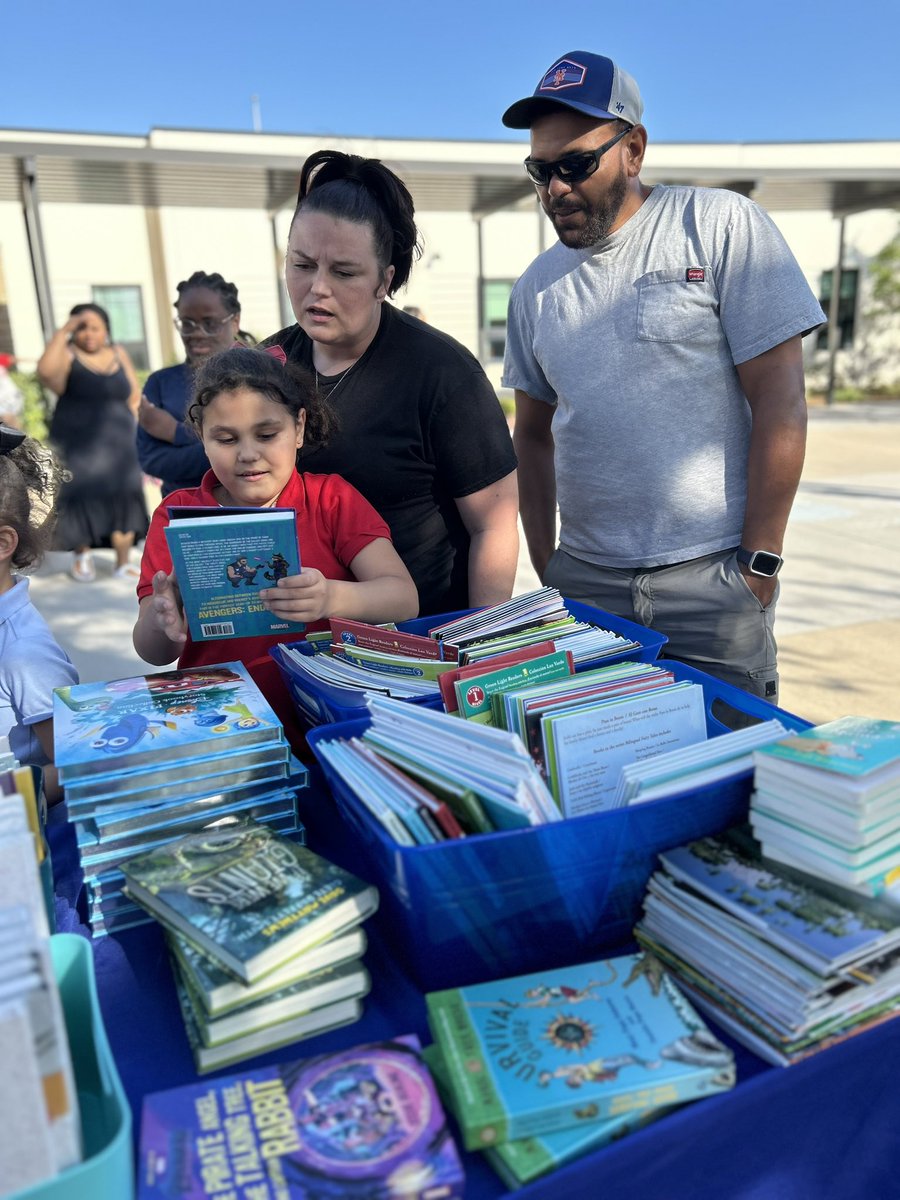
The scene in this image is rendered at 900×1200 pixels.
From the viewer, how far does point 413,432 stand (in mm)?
1855

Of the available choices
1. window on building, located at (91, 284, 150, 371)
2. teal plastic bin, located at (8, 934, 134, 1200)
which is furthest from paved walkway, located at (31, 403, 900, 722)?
window on building, located at (91, 284, 150, 371)

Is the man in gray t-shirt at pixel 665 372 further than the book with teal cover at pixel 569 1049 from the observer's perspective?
Yes

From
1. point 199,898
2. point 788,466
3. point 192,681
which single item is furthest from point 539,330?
point 199,898

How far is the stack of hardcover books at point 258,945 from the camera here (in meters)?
0.87

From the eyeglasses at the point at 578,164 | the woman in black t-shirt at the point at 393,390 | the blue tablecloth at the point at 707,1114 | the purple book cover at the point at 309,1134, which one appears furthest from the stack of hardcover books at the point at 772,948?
the eyeglasses at the point at 578,164

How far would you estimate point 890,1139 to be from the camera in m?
1.00

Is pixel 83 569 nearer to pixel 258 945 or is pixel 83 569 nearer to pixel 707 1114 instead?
pixel 258 945

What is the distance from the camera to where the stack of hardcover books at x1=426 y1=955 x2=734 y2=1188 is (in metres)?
0.78

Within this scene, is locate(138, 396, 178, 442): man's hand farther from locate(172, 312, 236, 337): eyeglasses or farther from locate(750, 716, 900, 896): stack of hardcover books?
locate(750, 716, 900, 896): stack of hardcover books

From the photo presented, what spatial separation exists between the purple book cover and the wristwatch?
152cm

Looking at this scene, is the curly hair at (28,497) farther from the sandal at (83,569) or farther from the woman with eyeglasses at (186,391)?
the sandal at (83,569)

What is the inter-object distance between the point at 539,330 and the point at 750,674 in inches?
41.1

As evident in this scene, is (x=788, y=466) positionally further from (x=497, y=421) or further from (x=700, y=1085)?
(x=700, y=1085)

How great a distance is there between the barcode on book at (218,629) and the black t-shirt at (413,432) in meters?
0.50
